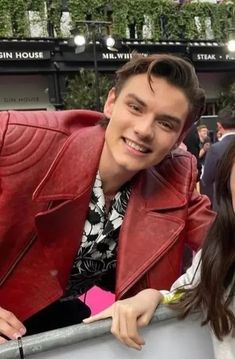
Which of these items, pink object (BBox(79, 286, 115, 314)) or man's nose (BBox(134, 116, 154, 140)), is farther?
pink object (BBox(79, 286, 115, 314))

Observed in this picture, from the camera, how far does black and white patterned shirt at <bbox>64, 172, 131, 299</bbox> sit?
5.74 ft

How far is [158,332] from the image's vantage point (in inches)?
57.3

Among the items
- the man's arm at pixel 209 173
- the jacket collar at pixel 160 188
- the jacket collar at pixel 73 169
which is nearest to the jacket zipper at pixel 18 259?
the jacket collar at pixel 73 169

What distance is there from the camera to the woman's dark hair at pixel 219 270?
1406mm

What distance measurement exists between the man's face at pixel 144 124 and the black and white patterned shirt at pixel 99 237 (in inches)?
5.2

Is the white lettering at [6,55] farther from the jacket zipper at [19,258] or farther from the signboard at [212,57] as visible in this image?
the jacket zipper at [19,258]

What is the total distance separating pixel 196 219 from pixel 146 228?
0.18m

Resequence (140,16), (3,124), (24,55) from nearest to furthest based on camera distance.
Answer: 1. (3,124)
2. (24,55)
3. (140,16)

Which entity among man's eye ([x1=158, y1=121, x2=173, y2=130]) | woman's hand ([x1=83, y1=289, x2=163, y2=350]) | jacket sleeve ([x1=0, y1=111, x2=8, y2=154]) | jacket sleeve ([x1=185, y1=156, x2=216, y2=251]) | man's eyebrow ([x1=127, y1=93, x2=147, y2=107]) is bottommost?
woman's hand ([x1=83, y1=289, x2=163, y2=350])

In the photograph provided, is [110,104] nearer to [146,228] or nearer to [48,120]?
[48,120]

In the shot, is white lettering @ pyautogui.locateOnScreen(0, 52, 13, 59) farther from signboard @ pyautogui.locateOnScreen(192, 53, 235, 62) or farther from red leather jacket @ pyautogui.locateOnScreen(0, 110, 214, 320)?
red leather jacket @ pyautogui.locateOnScreen(0, 110, 214, 320)

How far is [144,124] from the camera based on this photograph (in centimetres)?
167

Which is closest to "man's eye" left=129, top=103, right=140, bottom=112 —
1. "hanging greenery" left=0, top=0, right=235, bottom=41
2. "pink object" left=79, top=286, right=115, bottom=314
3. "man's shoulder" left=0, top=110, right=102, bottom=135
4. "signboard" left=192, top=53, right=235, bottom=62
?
"man's shoulder" left=0, top=110, right=102, bottom=135

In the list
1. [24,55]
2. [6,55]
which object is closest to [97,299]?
[6,55]
